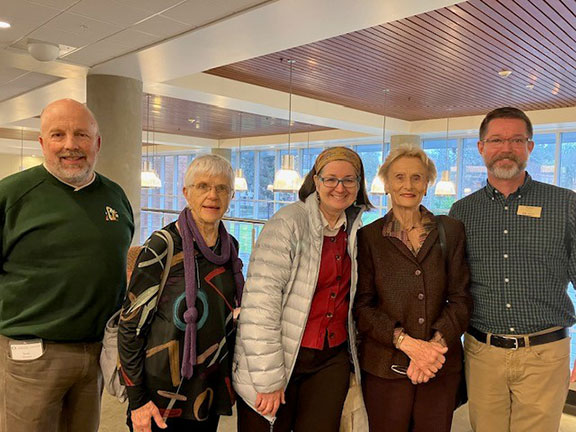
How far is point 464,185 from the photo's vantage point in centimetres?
1110

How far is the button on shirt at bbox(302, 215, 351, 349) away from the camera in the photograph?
70.9 inches

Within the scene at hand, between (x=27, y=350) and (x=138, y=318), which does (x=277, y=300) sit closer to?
(x=138, y=318)

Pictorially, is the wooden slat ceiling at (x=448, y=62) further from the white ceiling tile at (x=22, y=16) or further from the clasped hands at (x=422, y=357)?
the clasped hands at (x=422, y=357)

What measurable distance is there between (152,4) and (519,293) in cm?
284

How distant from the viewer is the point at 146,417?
1622mm

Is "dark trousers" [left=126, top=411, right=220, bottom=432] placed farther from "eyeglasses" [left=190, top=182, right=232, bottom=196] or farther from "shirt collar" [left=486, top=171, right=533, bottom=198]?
"shirt collar" [left=486, top=171, right=533, bottom=198]

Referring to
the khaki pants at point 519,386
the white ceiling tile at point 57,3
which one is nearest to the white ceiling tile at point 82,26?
the white ceiling tile at point 57,3

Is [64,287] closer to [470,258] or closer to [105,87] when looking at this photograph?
[470,258]

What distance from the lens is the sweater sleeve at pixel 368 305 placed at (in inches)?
70.0

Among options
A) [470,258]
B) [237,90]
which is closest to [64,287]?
[470,258]

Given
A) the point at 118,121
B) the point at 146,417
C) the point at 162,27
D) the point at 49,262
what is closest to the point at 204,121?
the point at 118,121

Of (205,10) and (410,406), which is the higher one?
(205,10)

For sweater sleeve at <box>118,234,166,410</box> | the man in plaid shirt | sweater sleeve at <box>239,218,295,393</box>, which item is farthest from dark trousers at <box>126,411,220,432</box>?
the man in plaid shirt

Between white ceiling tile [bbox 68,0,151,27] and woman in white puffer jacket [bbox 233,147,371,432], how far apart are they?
2.20 meters
